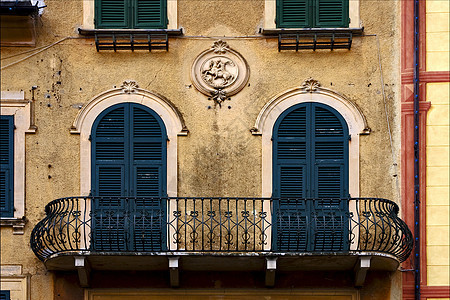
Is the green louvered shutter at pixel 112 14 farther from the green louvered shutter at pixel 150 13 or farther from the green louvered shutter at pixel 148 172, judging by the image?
the green louvered shutter at pixel 148 172

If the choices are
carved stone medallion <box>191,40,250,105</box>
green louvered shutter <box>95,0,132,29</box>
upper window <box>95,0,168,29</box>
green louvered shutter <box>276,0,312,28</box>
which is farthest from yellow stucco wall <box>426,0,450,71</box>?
green louvered shutter <box>95,0,132,29</box>

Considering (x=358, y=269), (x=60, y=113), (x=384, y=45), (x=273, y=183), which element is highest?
(x=384, y=45)

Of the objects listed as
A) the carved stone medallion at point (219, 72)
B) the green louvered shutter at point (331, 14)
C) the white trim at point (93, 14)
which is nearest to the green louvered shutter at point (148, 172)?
the carved stone medallion at point (219, 72)

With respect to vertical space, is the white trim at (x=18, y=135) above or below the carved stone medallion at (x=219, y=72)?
below

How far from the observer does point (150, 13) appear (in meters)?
18.1

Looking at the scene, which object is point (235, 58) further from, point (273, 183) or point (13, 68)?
point (13, 68)

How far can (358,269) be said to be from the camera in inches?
665

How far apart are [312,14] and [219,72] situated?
1.80 meters

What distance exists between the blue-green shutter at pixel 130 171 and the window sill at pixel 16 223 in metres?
1.20

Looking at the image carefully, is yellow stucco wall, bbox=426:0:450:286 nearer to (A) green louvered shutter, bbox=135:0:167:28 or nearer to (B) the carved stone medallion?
(B) the carved stone medallion

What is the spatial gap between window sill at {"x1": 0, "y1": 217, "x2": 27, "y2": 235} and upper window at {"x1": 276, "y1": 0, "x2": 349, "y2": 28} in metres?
5.21

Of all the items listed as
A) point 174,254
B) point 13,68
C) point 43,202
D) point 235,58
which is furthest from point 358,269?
point 13,68

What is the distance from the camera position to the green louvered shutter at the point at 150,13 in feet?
59.3

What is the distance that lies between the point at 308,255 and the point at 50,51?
17.9ft
